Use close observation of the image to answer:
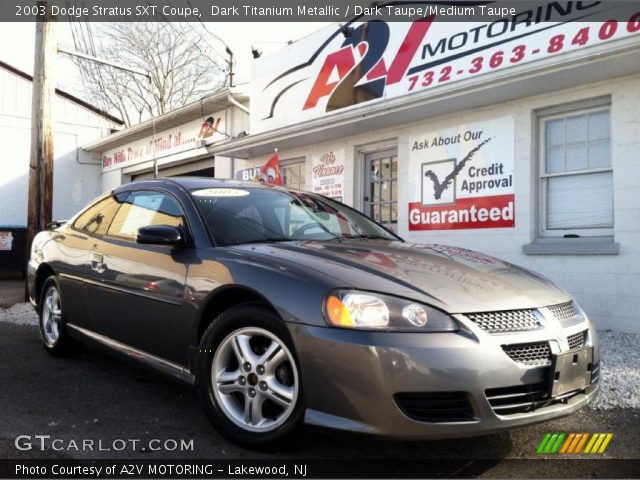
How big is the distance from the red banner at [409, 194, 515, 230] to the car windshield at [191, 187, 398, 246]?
3.36 meters

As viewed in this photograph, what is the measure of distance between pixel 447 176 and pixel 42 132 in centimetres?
642

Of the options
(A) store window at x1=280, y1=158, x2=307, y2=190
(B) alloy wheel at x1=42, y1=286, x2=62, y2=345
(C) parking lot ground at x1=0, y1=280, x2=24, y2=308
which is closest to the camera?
(B) alloy wheel at x1=42, y1=286, x2=62, y2=345

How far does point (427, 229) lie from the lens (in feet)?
27.1

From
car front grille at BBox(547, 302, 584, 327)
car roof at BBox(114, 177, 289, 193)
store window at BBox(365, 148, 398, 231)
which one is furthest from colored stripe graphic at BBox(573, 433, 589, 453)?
store window at BBox(365, 148, 398, 231)

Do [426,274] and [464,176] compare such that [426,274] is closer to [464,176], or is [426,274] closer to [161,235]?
[161,235]

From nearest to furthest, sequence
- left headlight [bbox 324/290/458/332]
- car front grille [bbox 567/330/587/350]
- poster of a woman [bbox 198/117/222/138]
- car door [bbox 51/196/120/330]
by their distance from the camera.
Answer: left headlight [bbox 324/290/458/332] < car front grille [bbox 567/330/587/350] < car door [bbox 51/196/120/330] < poster of a woman [bbox 198/117/222/138]

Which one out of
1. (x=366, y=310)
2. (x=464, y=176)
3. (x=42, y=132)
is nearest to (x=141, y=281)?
(x=366, y=310)

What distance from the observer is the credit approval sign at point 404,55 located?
6375 mm

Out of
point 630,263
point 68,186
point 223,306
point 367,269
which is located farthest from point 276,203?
point 68,186

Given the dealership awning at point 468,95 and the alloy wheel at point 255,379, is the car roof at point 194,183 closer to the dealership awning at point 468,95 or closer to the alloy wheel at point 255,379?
the alloy wheel at point 255,379

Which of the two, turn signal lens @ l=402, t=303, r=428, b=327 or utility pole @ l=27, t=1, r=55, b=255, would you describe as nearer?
turn signal lens @ l=402, t=303, r=428, b=327

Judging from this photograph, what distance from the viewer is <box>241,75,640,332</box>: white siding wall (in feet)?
20.1

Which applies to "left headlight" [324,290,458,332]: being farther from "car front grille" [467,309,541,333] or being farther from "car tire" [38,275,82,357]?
"car tire" [38,275,82,357]

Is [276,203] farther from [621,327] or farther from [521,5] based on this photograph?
[521,5]
